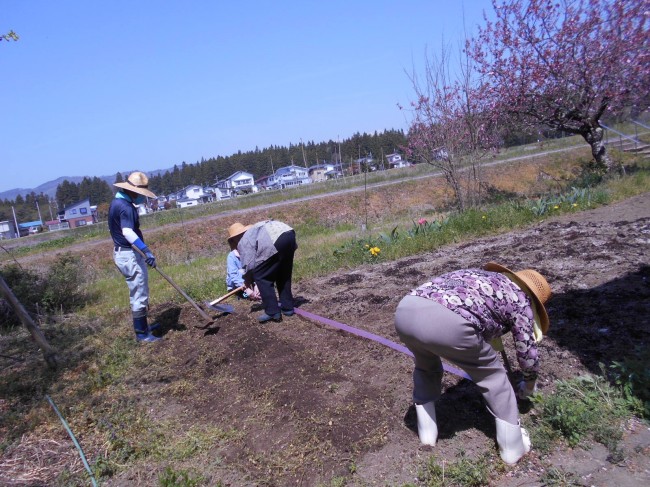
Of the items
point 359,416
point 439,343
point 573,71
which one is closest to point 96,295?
point 359,416

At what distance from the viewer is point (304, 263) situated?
312 inches

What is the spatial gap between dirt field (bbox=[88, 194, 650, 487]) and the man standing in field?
0.56m

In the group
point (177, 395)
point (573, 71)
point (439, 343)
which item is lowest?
point (177, 395)

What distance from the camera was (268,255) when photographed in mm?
4883

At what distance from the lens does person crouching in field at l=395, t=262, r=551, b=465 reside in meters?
2.23

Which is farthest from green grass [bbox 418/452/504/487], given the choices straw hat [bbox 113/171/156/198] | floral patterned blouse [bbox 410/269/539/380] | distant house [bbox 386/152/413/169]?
distant house [bbox 386/152/413/169]

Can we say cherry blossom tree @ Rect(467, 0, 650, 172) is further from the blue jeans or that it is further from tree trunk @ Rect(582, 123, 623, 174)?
the blue jeans

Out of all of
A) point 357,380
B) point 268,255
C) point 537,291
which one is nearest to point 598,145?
point 268,255

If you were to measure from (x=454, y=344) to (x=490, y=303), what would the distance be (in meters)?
0.29

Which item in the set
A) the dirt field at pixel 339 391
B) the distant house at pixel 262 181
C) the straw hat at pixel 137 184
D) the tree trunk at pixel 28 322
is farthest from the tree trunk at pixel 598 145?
the distant house at pixel 262 181

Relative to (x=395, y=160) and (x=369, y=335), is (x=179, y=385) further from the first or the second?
(x=395, y=160)

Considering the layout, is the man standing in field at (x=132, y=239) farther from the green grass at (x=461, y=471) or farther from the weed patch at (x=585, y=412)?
the weed patch at (x=585, y=412)

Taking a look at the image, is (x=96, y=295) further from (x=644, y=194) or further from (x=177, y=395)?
(x=644, y=194)

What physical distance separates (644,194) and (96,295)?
34.8 feet
